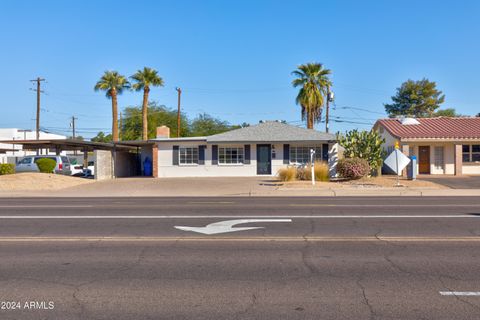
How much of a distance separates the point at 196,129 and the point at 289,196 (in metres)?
54.8

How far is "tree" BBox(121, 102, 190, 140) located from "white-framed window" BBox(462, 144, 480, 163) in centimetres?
4268

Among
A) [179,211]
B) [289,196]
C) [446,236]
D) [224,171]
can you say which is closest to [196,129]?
[224,171]

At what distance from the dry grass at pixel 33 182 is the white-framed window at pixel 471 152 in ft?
90.7

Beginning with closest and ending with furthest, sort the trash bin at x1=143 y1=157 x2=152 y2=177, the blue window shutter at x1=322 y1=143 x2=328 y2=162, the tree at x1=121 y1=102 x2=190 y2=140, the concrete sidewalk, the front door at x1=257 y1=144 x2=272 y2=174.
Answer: the concrete sidewalk < the blue window shutter at x1=322 y1=143 x2=328 y2=162 < the front door at x1=257 y1=144 x2=272 y2=174 < the trash bin at x1=143 y1=157 x2=152 y2=177 < the tree at x1=121 y1=102 x2=190 y2=140

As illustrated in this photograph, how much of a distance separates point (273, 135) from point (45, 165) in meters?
15.4

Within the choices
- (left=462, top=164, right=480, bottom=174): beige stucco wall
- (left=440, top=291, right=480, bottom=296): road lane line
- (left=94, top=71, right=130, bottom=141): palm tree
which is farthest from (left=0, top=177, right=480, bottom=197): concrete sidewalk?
(left=94, top=71, right=130, bottom=141): palm tree

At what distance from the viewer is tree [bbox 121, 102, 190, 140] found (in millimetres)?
71688

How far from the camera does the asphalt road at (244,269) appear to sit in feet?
18.2

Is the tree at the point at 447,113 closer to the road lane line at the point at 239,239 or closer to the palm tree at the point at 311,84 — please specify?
the palm tree at the point at 311,84

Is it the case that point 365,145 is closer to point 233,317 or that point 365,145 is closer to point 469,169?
point 469,169

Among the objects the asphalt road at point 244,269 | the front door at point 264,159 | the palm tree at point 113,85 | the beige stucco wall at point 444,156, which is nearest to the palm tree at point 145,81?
the palm tree at point 113,85

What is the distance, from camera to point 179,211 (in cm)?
1522

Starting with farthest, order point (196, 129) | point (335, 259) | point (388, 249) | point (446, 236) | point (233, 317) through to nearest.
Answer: point (196, 129) → point (446, 236) → point (388, 249) → point (335, 259) → point (233, 317)

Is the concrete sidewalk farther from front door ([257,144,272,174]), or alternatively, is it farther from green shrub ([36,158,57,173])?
front door ([257,144,272,174])
